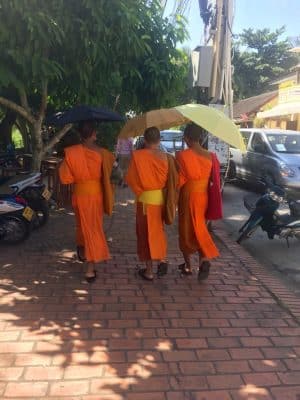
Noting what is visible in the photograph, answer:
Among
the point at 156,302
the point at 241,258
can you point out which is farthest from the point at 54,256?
the point at 241,258

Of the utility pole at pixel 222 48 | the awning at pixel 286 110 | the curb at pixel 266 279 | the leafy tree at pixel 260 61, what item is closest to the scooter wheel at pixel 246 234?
the curb at pixel 266 279

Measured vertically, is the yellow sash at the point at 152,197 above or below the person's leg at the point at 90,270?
above

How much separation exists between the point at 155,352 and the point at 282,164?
8236mm

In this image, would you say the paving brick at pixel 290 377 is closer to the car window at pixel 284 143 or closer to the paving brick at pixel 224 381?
the paving brick at pixel 224 381

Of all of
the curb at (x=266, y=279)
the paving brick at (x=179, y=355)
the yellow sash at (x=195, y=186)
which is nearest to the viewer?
the paving brick at (x=179, y=355)

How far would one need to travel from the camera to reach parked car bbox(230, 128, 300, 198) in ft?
35.1

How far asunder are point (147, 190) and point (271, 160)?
7.20 m

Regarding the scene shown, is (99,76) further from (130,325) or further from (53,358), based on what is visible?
(53,358)

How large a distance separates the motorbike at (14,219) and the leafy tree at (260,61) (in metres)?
48.7

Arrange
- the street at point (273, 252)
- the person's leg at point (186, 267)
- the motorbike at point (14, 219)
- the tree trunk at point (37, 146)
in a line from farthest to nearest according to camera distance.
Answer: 1. the tree trunk at point (37, 146)
2. the motorbike at point (14, 219)
3. the street at point (273, 252)
4. the person's leg at point (186, 267)

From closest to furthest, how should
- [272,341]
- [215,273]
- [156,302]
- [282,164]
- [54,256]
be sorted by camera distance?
[272,341], [156,302], [215,273], [54,256], [282,164]

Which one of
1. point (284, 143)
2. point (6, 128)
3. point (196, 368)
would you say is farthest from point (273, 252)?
point (6, 128)

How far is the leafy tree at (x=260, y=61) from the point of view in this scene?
52781 mm

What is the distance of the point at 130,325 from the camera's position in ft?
13.0
